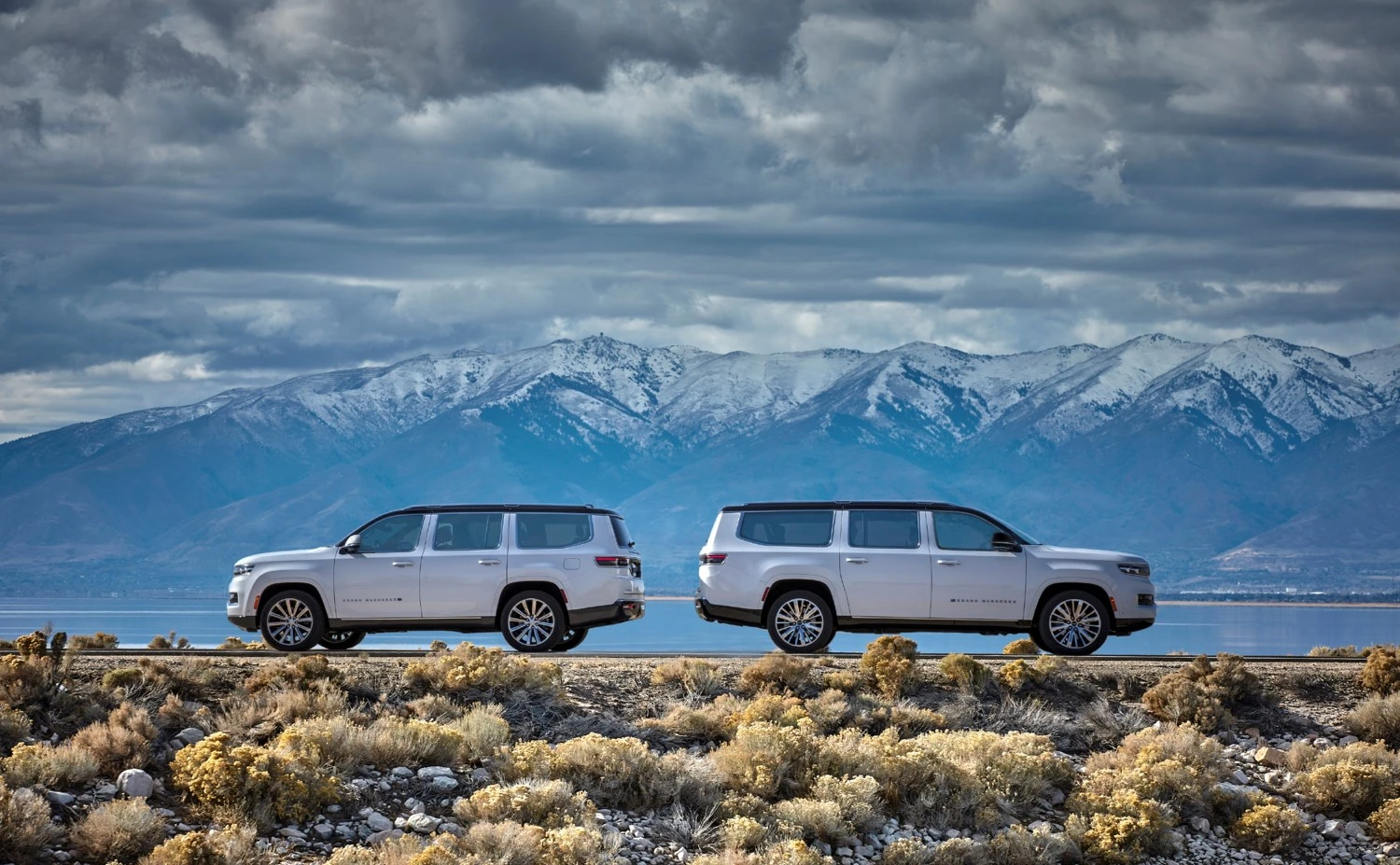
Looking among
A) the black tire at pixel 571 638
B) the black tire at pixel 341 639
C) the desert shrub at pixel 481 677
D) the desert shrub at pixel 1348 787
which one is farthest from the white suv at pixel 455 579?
the desert shrub at pixel 1348 787

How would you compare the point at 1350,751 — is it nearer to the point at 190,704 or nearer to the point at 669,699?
the point at 669,699

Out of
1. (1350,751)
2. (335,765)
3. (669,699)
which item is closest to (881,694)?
(669,699)

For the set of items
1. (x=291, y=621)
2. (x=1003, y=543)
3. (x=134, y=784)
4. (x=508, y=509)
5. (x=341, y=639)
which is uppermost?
(x=508, y=509)

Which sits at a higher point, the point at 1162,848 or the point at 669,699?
the point at 669,699

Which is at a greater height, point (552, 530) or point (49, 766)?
point (552, 530)

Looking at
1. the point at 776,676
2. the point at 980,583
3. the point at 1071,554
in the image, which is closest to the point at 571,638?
the point at 776,676

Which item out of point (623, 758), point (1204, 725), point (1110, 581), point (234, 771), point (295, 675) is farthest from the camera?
point (1110, 581)

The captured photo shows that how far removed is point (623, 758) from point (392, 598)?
661 centimetres

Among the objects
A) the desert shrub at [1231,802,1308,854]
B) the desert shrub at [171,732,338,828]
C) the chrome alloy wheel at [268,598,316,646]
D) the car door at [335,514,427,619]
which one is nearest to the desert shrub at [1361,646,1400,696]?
the desert shrub at [1231,802,1308,854]

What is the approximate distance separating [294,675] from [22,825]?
5.29m

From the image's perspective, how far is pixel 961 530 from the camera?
1007 inches

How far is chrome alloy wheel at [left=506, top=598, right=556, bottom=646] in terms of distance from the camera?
26219 millimetres

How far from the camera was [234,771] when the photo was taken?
19.0 metres

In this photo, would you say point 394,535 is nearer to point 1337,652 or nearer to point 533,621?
point 533,621
